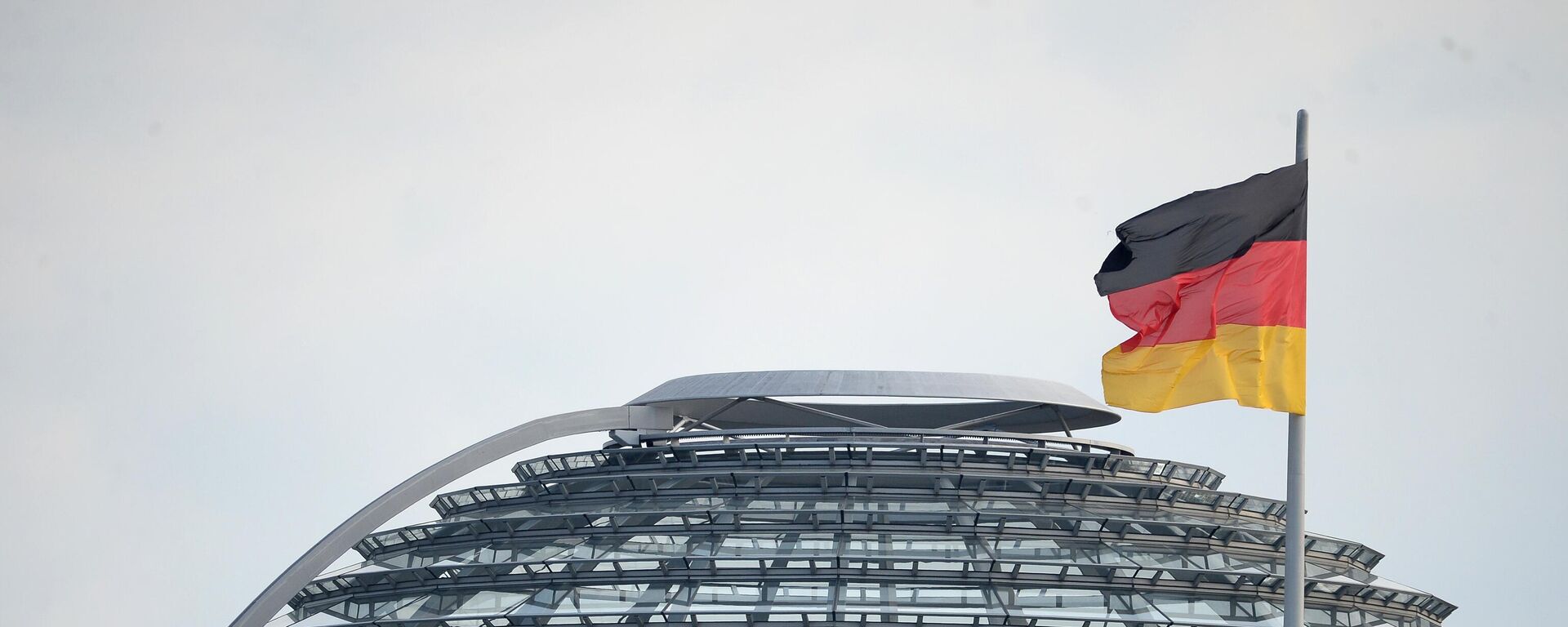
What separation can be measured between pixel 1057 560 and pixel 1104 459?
4.13m

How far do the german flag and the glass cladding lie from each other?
4313 millimetres

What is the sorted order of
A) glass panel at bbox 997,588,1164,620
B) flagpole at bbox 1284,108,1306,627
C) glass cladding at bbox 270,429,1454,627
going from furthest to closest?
glass cladding at bbox 270,429,1454,627 → glass panel at bbox 997,588,1164,620 → flagpole at bbox 1284,108,1306,627

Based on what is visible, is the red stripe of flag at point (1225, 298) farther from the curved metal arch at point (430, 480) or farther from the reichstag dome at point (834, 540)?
the curved metal arch at point (430, 480)

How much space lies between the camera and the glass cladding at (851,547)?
21750 millimetres

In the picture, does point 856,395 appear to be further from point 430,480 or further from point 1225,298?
point 1225,298

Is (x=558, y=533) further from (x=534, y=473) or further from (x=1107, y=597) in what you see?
(x=1107, y=597)

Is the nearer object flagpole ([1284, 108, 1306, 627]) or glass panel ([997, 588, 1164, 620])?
flagpole ([1284, 108, 1306, 627])

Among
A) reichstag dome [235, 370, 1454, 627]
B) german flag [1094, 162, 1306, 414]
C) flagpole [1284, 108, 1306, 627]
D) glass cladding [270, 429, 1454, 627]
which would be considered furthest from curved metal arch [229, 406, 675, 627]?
flagpole [1284, 108, 1306, 627]

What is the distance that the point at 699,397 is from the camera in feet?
94.1

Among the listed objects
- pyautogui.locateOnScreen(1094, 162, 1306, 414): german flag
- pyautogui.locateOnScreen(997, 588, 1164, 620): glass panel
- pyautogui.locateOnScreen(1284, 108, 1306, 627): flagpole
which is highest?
pyautogui.locateOnScreen(1094, 162, 1306, 414): german flag

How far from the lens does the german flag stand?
60.2 ft

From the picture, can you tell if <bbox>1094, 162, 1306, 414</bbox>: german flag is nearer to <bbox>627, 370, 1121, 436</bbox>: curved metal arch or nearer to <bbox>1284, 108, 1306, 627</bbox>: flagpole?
<bbox>1284, 108, 1306, 627</bbox>: flagpole

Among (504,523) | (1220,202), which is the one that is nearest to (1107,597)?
(1220,202)

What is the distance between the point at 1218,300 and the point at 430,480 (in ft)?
50.3
